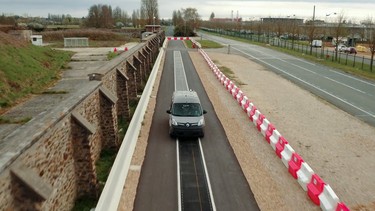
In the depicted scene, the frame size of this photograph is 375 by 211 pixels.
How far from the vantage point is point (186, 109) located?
17672 millimetres

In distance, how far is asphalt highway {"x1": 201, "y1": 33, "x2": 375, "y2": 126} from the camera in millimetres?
24656

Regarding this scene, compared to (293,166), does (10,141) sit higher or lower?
higher

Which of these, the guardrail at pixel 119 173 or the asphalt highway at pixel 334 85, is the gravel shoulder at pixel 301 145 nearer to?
the asphalt highway at pixel 334 85

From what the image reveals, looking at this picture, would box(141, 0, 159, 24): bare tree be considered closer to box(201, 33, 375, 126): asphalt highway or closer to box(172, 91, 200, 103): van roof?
box(201, 33, 375, 126): asphalt highway

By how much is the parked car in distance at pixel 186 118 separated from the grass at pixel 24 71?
12668 millimetres

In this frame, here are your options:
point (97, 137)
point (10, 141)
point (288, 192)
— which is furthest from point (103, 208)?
point (288, 192)

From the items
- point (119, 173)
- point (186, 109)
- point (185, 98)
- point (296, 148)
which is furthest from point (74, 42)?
point (119, 173)

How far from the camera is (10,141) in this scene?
25.5 ft

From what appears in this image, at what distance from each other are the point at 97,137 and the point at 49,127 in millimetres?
5851

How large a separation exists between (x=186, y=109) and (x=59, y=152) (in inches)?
339

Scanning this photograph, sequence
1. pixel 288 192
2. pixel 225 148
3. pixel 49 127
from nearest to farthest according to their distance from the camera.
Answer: pixel 49 127
pixel 288 192
pixel 225 148

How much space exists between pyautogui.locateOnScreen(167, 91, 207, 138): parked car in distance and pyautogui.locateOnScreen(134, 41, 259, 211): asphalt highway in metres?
0.57

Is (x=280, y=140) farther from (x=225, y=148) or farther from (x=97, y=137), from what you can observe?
(x=97, y=137)

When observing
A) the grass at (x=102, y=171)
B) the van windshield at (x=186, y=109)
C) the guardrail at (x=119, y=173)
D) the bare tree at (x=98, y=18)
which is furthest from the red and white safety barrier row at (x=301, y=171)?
the bare tree at (x=98, y=18)
